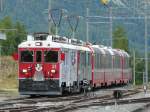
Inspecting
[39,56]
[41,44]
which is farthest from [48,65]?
[41,44]

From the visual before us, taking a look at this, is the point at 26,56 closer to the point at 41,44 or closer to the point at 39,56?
the point at 39,56

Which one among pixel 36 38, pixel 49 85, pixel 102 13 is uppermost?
pixel 102 13

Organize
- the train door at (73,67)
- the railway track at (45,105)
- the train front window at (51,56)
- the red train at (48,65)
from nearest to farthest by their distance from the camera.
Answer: the railway track at (45,105), the red train at (48,65), the train front window at (51,56), the train door at (73,67)

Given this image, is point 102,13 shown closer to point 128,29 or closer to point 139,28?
point 139,28

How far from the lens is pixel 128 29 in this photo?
472ft

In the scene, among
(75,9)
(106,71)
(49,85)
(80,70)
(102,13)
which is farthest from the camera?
(75,9)

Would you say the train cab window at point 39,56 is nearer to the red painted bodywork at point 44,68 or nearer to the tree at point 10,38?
the red painted bodywork at point 44,68

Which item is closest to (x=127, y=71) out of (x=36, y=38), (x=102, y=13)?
(x=36, y=38)

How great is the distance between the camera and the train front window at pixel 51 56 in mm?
34969

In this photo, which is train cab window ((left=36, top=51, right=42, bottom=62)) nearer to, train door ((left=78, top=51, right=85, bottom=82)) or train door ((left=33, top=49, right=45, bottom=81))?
train door ((left=33, top=49, right=45, bottom=81))

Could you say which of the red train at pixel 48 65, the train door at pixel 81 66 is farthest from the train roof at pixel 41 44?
the train door at pixel 81 66

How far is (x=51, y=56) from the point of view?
35.1 m

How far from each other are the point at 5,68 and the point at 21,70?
33.5m

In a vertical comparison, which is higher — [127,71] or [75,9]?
[75,9]
